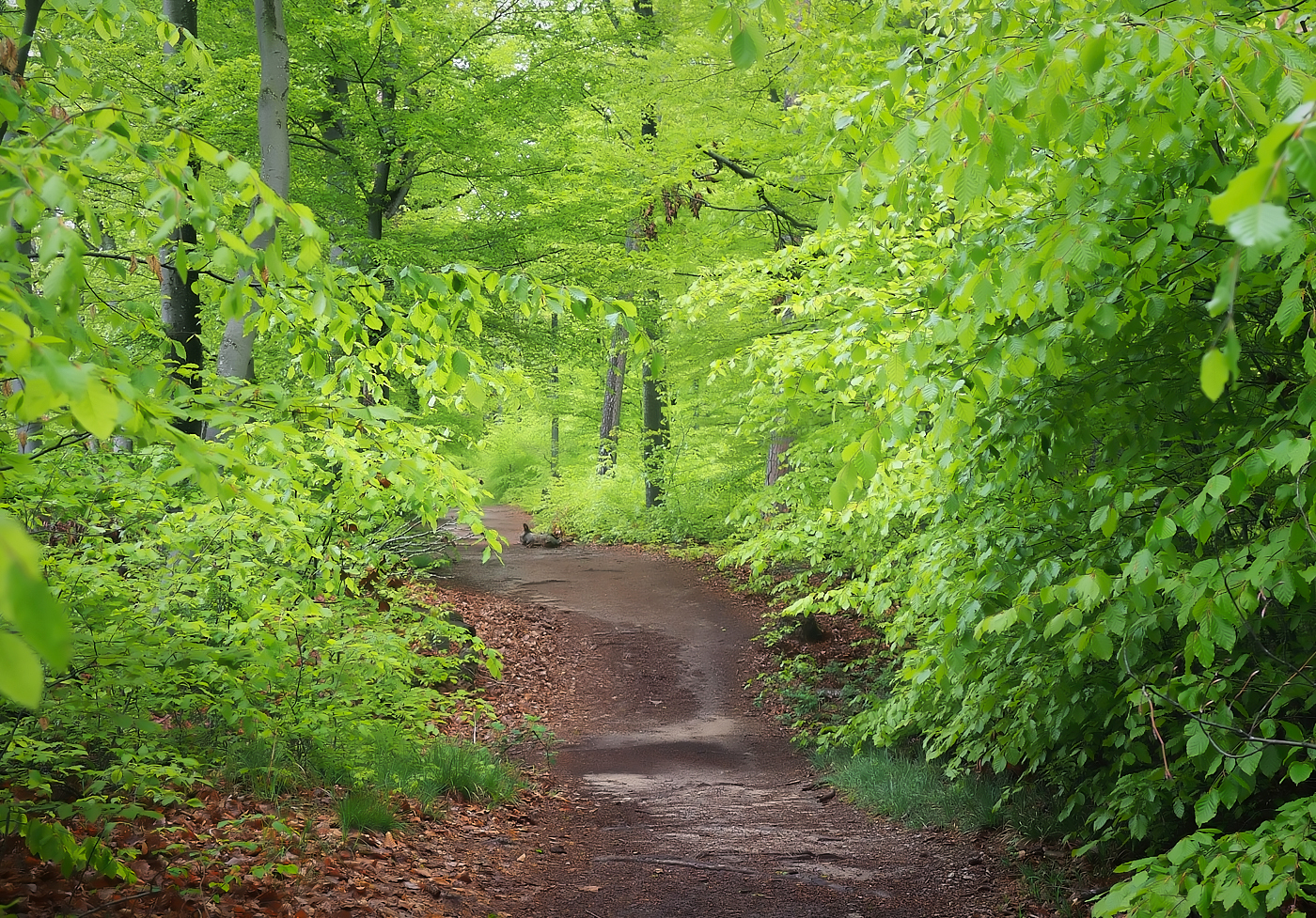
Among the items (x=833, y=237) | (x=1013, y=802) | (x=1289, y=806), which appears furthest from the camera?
(x=833, y=237)

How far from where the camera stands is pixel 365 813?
17.1 feet

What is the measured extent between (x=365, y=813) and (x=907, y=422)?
161 inches

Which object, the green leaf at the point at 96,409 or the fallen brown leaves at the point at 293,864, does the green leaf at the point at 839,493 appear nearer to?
the green leaf at the point at 96,409

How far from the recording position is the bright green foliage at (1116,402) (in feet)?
8.15

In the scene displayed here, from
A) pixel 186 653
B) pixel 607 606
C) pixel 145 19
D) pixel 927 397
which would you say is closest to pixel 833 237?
pixel 927 397

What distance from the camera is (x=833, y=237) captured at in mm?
6980

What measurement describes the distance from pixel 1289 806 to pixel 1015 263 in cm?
203

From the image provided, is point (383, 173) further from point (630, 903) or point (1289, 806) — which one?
point (1289, 806)

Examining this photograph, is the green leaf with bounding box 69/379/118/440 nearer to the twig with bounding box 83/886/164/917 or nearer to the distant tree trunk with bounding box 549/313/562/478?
the twig with bounding box 83/886/164/917

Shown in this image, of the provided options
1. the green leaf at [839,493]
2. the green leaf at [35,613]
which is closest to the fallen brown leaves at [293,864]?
the green leaf at [35,613]

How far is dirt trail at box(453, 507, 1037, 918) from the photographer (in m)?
4.99

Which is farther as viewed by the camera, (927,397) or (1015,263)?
(927,397)

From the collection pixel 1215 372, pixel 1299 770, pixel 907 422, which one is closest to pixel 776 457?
pixel 907 422

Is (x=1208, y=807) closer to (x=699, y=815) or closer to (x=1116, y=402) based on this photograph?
(x=1116, y=402)
